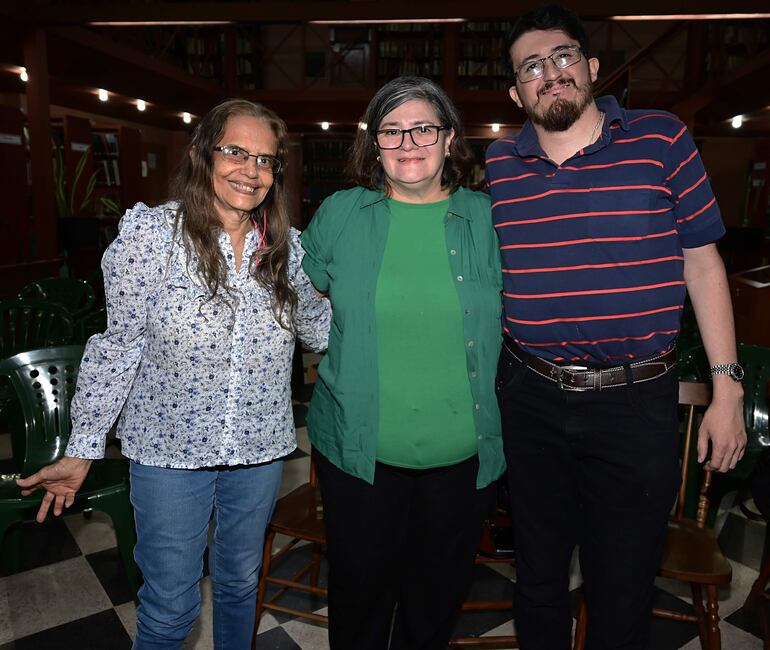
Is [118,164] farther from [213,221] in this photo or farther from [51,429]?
[213,221]

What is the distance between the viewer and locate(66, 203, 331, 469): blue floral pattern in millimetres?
1345

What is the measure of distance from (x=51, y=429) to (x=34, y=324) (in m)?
1.11

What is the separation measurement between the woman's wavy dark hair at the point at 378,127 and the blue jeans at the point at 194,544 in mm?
756

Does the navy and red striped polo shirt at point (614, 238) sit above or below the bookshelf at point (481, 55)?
below

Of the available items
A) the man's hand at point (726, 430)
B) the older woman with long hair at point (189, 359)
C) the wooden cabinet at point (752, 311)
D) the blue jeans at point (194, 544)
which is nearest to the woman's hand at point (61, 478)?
the older woman with long hair at point (189, 359)

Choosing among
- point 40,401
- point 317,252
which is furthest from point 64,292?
point 317,252

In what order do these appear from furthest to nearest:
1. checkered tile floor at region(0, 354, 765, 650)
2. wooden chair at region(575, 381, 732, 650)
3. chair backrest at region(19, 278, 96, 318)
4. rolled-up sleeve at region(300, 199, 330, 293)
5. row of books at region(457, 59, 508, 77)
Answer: row of books at region(457, 59, 508, 77)
chair backrest at region(19, 278, 96, 318)
checkered tile floor at region(0, 354, 765, 650)
wooden chair at region(575, 381, 732, 650)
rolled-up sleeve at region(300, 199, 330, 293)

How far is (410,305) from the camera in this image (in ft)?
4.65

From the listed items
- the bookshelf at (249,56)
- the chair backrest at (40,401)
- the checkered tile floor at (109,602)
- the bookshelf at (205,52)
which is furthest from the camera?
the bookshelf at (249,56)

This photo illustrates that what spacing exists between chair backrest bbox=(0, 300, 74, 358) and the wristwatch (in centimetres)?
283

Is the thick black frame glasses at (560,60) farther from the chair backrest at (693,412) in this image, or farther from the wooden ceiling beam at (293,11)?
the wooden ceiling beam at (293,11)

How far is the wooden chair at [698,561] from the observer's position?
5.65ft

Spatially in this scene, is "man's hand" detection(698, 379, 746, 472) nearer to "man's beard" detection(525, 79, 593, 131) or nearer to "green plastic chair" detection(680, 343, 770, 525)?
"man's beard" detection(525, 79, 593, 131)

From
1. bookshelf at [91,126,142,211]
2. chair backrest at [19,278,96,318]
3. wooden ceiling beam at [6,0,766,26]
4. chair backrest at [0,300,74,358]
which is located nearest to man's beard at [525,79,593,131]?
chair backrest at [0,300,74,358]
